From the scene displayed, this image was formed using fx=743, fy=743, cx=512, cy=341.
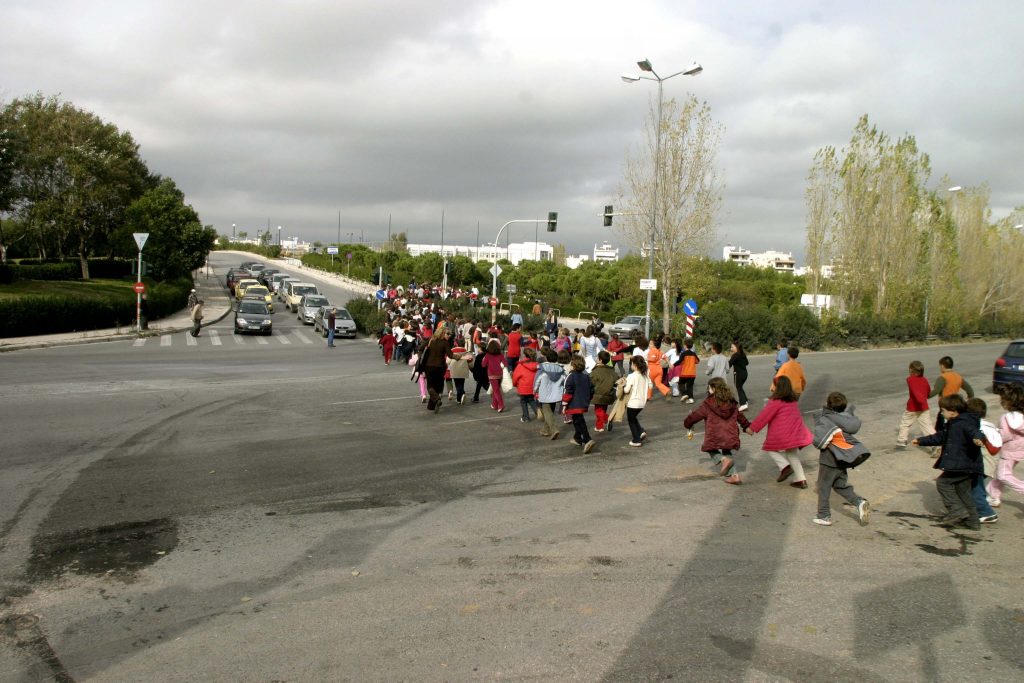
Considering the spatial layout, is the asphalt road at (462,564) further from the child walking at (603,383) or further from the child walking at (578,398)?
the child walking at (603,383)

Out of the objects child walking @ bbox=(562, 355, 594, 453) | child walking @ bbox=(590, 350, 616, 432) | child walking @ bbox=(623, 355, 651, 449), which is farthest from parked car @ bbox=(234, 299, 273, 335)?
child walking @ bbox=(623, 355, 651, 449)

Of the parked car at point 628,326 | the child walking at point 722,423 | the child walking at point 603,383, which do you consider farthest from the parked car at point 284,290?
the child walking at point 722,423

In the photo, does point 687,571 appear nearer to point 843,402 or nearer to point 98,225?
point 843,402

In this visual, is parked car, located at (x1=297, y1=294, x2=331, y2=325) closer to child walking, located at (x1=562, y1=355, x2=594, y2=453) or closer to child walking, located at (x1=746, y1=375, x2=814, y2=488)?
child walking, located at (x1=562, y1=355, x2=594, y2=453)

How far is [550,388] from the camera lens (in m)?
11.8

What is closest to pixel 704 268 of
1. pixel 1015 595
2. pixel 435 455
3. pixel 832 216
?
pixel 832 216

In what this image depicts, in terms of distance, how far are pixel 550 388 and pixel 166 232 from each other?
144 ft

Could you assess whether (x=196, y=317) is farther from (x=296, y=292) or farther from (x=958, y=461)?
(x=958, y=461)

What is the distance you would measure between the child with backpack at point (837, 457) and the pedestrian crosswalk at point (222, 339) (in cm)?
2491

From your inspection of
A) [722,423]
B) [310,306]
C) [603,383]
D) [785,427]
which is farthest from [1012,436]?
[310,306]

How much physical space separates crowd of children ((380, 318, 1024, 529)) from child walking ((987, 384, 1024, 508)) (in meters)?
0.01

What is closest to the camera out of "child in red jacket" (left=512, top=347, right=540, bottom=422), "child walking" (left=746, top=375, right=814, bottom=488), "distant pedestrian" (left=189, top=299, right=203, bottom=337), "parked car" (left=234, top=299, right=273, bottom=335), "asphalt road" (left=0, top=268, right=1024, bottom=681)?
"asphalt road" (left=0, top=268, right=1024, bottom=681)

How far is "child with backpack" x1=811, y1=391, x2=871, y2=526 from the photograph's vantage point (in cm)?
743

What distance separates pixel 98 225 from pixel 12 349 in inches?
1288
